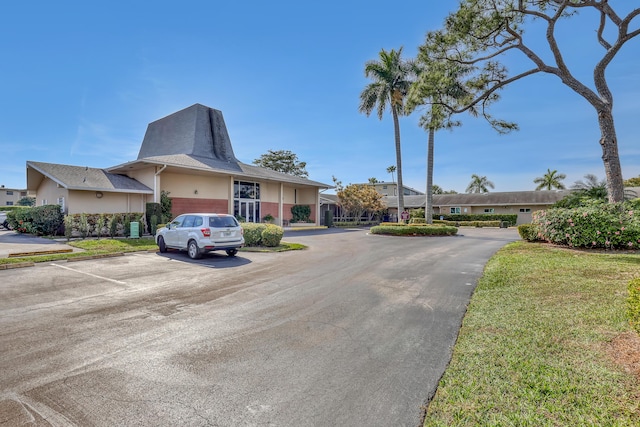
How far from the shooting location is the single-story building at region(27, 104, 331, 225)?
1802 cm

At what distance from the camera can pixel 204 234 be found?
10742 millimetres

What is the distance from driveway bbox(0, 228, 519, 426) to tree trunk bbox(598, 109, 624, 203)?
29.7 feet

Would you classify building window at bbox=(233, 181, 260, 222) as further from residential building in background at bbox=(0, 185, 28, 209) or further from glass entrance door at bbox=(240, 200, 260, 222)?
residential building in background at bbox=(0, 185, 28, 209)

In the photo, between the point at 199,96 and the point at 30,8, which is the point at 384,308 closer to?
the point at 30,8

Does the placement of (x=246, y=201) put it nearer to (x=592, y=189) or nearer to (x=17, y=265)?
(x=17, y=265)

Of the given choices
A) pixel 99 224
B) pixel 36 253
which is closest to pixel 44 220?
pixel 99 224

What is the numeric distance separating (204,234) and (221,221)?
0.80 m

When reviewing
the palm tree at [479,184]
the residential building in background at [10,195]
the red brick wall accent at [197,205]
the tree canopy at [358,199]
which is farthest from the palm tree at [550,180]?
the residential building in background at [10,195]

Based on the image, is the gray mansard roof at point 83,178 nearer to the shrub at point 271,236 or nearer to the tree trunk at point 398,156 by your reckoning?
the shrub at point 271,236

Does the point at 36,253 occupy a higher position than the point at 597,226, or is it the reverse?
the point at 597,226

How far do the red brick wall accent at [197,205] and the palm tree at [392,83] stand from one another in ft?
48.2

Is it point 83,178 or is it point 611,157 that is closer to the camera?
point 611,157

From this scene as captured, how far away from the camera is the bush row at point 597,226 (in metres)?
10.7

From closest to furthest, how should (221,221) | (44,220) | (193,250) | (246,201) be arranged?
1. (193,250)
2. (221,221)
3. (44,220)
4. (246,201)
